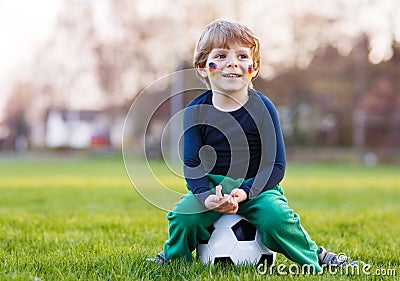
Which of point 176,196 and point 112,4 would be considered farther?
point 112,4

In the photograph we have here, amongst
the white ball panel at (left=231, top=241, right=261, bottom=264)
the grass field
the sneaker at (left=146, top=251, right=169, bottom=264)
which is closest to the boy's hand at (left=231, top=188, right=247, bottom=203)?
the white ball panel at (left=231, top=241, right=261, bottom=264)

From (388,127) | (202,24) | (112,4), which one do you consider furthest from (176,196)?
(388,127)

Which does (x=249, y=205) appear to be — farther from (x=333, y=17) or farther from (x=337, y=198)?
(x=333, y=17)

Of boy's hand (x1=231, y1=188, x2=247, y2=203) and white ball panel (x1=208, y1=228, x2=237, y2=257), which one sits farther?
white ball panel (x1=208, y1=228, x2=237, y2=257)

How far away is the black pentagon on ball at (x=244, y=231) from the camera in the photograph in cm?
309

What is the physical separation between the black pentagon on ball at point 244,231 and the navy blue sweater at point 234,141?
257 mm

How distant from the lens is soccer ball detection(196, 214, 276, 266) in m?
3.07

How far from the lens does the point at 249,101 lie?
3225 mm

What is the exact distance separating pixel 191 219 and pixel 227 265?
0.31 metres

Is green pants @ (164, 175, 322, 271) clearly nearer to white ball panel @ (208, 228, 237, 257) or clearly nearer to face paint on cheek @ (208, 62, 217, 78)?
white ball panel @ (208, 228, 237, 257)

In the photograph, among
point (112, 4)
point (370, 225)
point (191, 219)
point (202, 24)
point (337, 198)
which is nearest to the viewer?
point (191, 219)

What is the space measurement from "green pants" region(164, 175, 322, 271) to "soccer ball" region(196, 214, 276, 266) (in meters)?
0.04

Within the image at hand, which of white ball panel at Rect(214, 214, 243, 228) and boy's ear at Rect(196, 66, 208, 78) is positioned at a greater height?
boy's ear at Rect(196, 66, 208, 78)

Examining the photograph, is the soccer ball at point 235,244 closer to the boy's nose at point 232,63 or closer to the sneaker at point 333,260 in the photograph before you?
the sneaker at point 333,260
